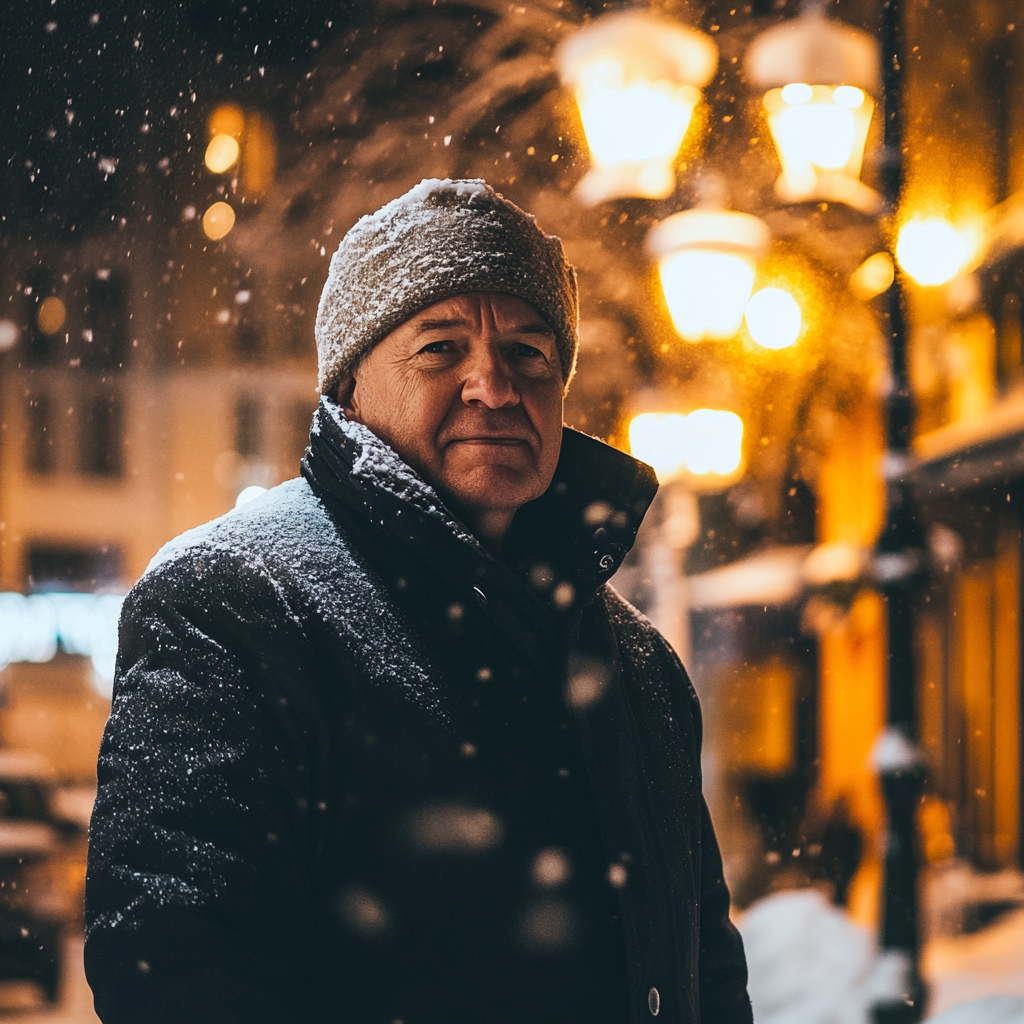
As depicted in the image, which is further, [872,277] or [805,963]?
[805,963]

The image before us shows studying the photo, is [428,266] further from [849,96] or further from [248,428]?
[248,428]

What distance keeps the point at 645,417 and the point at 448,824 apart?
2.47 m

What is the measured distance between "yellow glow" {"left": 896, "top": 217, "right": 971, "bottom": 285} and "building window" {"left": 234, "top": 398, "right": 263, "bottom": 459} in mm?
15955

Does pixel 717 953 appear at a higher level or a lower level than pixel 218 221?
lower

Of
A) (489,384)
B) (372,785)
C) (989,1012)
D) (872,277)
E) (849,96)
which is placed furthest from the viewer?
(872,277)

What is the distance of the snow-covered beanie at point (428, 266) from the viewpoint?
5.23 ft

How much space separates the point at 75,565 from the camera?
27.1 m

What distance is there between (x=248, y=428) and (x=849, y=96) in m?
19.2

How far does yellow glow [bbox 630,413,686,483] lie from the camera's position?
3630 mm

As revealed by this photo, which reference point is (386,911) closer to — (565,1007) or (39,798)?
(565,1007)

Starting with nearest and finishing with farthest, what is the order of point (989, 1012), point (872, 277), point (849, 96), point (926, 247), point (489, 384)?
point (489, 384) → point (989, 1012) → point (849, 96) → point (872, 277) → point (926, 247)

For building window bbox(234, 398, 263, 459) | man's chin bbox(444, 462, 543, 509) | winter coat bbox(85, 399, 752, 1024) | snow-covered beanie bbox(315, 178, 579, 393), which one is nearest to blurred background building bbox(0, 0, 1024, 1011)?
snow-covered beanie bbox(315, 178, 579, 393)

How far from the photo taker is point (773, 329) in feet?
11.9

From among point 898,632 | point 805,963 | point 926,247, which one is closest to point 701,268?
point 898,632
